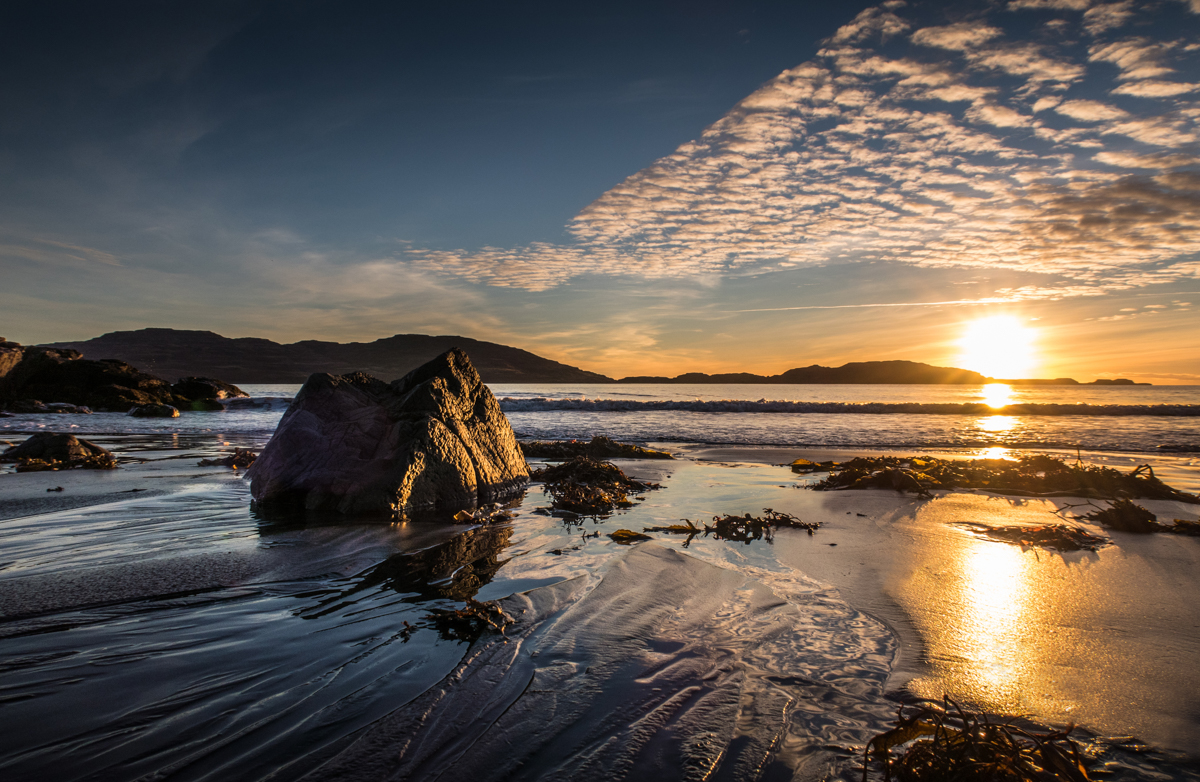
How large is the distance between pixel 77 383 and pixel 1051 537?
123ft

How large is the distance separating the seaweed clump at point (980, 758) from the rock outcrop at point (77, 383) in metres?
31.9

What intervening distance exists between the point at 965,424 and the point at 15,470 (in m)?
25.0

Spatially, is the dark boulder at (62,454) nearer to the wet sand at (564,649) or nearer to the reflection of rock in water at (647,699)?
the wet sand at (564,649)

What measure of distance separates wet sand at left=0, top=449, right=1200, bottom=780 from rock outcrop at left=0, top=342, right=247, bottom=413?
91.3 feet

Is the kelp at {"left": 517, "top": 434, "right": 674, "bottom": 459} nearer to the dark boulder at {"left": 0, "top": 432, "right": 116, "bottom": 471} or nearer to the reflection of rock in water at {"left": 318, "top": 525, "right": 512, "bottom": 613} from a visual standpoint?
the reflection of rock in water at {"left": 318, "top": 525, "right": 512, "bottom": 613}

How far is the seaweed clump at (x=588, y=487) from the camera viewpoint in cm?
585

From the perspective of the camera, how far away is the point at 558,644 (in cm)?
256

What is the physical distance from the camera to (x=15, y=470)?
7.35 meters

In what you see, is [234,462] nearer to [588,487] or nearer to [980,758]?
[588,487]

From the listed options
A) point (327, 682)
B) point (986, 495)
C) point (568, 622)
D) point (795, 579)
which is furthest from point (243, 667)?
point (986, 495)

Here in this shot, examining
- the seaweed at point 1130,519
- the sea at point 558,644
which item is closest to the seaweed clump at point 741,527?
the sea at point 558,644

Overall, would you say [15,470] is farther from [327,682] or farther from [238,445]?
[327,682]

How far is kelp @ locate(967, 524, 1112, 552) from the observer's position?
167 inches

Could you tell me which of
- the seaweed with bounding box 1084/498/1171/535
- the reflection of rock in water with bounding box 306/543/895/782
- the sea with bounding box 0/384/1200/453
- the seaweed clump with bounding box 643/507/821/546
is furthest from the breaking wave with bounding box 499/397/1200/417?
the reflection of rock in water with bounding box 306/543/895/782
